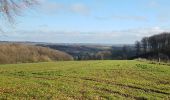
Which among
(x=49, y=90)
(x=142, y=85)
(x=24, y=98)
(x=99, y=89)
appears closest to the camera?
(x=24, y=98)

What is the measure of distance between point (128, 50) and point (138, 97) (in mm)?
127070

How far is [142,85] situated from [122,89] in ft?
10.9

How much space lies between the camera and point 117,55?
13100cm

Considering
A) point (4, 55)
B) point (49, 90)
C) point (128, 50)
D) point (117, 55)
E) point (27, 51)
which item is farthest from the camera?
point (128, 50)

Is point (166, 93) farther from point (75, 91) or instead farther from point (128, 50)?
point (128, 50)

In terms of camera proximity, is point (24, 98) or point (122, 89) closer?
point (24, 98)

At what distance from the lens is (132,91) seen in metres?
22.2

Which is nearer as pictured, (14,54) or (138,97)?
(138,97)

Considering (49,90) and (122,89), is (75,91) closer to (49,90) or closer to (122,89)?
(49,90)

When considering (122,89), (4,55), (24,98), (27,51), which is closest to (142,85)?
(122,89)

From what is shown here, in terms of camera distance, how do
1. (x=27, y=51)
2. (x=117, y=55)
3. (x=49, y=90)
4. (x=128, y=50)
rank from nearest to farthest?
1. (x=49, y=90)
2. (x=27, y=51)
3. (x=117, y=55)
4. (x=128, y=50)

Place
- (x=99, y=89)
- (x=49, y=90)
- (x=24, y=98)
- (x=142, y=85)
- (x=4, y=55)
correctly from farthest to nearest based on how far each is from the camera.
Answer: (x=4, y=55)
(x=142, y=85)
(x=99, y=89)
(x=49, y=90)
(x=24, y=98)

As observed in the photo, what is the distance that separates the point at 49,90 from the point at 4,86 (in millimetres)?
2648

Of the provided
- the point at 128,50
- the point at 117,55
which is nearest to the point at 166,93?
the point at 117,55
